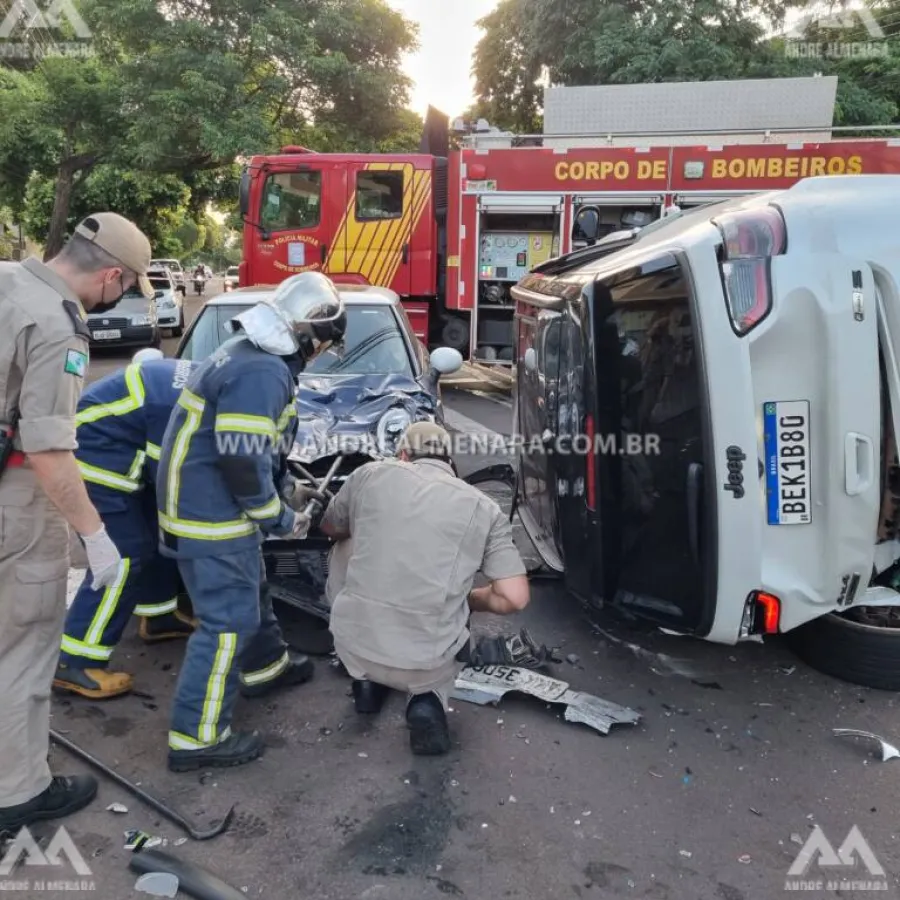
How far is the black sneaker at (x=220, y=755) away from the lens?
9.16 feet

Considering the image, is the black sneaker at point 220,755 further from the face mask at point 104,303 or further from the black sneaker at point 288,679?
the face mask at point 104,303

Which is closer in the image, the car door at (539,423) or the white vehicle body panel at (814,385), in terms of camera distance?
the white vehicle body panel at (814,385)

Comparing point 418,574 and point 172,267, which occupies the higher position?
point 172,267

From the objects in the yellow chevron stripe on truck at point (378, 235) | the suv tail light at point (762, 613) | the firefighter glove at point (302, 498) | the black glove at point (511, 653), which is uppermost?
the yellow chevron stripe on truck at point (378, 235)

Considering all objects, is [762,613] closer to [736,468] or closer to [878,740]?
[736,468]

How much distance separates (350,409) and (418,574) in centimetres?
179

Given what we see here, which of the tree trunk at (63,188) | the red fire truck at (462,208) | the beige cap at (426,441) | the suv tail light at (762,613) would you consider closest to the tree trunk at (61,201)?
the tree trunk at (63,188)

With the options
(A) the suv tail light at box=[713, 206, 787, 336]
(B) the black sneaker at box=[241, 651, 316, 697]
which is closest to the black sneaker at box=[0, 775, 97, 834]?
(B) the black sneaker at box=[241, 651, 316, 697]

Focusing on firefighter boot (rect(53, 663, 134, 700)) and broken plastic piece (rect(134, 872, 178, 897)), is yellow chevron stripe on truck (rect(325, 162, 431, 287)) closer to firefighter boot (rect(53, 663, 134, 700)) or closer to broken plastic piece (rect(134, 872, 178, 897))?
firefighter boot (rect(53, 663, 134, 700))

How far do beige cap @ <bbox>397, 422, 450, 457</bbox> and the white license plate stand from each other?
1.11 metres

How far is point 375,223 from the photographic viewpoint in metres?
10.1

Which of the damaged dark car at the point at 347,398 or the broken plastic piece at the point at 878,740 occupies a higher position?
the damaged dark car at the point at 347,398

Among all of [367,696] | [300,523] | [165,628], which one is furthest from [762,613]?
[165,628]

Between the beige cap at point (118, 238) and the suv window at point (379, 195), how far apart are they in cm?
778
